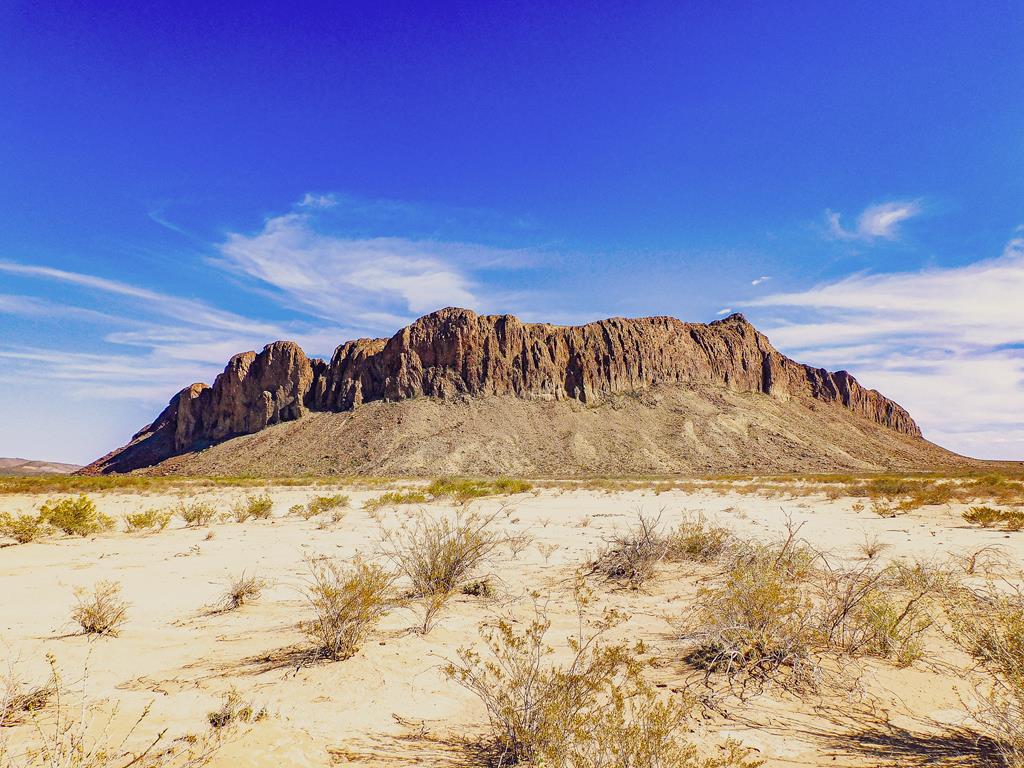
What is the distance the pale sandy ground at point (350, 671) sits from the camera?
339 centimetres

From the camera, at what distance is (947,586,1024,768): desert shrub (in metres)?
2.88

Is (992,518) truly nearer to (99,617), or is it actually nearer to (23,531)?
(99,617)

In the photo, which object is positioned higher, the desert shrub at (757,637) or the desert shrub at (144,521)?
the desert shrub at (757,637)

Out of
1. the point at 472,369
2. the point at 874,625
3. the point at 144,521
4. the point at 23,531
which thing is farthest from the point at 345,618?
the point at 472,369

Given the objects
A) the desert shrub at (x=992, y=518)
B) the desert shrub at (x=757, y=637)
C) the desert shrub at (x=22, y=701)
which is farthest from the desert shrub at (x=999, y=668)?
the desert shrub at (x=992, y=518)

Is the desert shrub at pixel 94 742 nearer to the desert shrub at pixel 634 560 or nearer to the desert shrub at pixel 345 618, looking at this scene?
the desert shrub at pixel 345 618

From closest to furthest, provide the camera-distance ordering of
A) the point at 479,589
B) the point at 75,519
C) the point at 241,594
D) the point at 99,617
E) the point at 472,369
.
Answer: the point at 99,617, the point at 241,594, the point at 479,589, the point at 75,519, the point at 472,369

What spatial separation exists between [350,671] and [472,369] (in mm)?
86005

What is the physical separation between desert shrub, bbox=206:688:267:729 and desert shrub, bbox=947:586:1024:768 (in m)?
4.47

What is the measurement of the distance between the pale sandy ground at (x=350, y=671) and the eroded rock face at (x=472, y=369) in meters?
79.3

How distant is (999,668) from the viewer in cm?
389

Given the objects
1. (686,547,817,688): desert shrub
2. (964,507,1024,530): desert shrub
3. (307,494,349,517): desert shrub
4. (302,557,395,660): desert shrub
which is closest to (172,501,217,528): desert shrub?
(307,494,349,517): desert shrub

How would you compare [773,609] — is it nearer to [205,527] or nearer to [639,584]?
[639,584]

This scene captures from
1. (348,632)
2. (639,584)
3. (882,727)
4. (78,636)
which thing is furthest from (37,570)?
(882,727)
